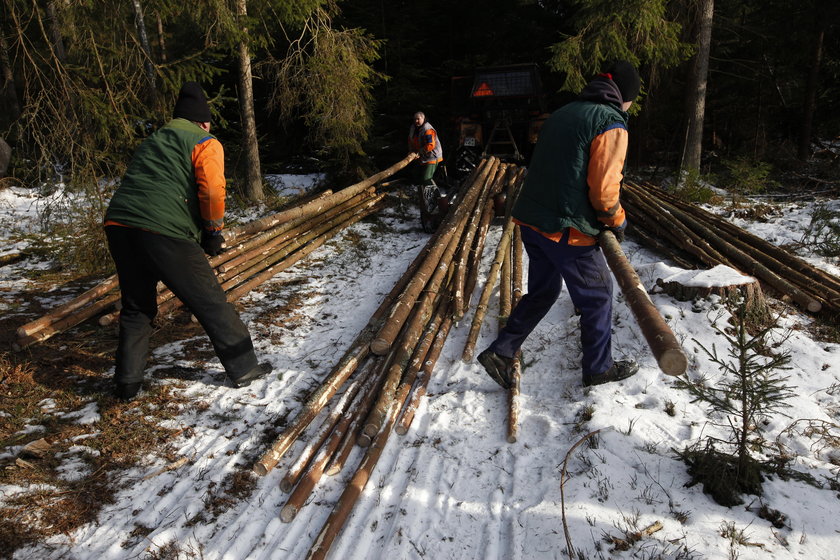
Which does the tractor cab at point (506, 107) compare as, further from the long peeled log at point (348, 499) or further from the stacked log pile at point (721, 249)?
the long peeled log at point (348, 499)

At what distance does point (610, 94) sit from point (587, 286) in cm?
122

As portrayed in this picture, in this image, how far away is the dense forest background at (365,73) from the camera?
5.89 metres

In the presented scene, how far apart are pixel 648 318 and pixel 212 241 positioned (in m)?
3.07

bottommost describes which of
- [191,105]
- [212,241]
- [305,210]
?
[305,210]

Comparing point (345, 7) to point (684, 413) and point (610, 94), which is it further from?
point (684, 413)

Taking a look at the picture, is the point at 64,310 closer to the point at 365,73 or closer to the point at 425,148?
the point at 425,148

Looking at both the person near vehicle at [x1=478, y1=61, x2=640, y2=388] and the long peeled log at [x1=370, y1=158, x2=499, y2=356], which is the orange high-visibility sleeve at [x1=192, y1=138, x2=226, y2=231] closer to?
the long peeled log at [x1=370, y1=158, x2=499, y2=356]

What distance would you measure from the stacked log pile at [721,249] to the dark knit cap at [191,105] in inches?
207

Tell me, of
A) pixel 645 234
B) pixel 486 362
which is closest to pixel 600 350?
pixel 486 362

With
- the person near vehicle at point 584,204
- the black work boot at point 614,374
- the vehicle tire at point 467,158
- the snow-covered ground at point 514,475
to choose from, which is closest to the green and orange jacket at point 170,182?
the snow-covered ground at point 514,475

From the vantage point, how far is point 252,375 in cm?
386

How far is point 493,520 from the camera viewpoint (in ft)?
8.48

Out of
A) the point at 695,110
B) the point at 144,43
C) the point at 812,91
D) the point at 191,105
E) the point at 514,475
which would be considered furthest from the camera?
the point at 812,91

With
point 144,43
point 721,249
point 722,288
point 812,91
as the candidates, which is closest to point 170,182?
point 722,288
